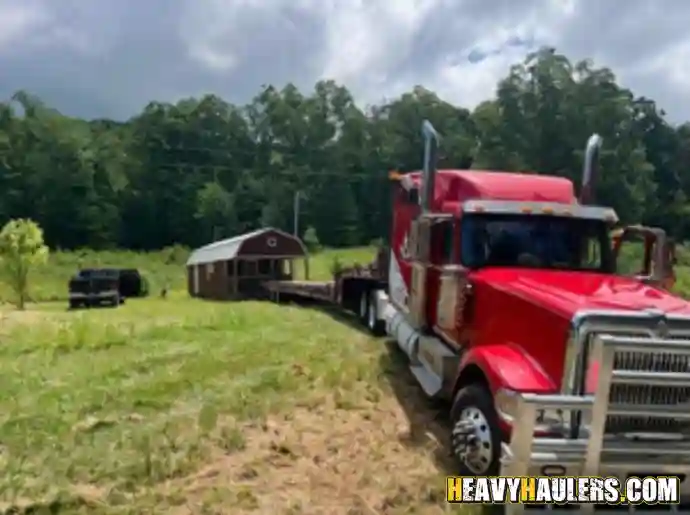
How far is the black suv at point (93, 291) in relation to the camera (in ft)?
81.9

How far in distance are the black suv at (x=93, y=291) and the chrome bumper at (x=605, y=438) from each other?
22326mm

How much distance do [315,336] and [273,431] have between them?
4796 mm

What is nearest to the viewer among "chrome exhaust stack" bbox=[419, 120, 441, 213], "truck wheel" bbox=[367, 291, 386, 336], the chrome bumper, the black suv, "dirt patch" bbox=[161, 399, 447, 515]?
the chrome bumper

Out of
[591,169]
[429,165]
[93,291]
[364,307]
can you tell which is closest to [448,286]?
[429,165]

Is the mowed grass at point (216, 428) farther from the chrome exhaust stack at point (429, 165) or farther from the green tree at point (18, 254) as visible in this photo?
the green tree at point (18, 254)

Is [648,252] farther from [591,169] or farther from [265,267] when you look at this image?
[265,267]

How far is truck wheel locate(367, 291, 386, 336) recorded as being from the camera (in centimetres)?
1248

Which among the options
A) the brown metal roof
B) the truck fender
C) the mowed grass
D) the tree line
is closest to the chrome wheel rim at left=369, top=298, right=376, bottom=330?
the mowed grass

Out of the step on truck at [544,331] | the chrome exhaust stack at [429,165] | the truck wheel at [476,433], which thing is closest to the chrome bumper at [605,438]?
the step on truck at [544,331]

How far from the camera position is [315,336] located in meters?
11.7

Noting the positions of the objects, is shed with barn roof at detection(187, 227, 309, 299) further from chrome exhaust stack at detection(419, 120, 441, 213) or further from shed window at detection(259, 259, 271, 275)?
chrome exhaust stack at detection(419, 120, 441, 213)

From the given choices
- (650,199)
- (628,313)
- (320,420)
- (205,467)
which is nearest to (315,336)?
(320,420)

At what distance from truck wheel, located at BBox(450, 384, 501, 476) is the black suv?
21128 mm

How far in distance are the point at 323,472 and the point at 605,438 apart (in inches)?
92.4
